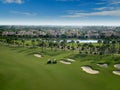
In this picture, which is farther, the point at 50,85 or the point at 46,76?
the point at 46,76

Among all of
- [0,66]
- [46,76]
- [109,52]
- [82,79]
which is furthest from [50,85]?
[109,52]

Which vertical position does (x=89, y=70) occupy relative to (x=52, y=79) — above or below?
below

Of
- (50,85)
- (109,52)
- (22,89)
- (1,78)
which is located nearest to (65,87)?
(50,85)

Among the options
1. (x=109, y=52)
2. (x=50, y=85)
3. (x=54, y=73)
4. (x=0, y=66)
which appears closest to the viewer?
(x=50, y=85)

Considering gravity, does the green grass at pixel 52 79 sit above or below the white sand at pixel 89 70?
above

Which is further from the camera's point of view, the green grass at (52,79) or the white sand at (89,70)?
the white sand at (89,70)

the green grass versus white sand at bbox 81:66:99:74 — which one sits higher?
the green grass

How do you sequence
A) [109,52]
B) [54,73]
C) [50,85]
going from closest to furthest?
[50,85] → [54,73] → [109,52]

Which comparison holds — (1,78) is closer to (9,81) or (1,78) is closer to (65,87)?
(9,81)

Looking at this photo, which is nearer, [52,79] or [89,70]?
[52,79]

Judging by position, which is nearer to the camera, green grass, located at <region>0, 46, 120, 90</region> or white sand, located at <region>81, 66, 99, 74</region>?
green grass, located at <region>0, 46, 120, 90</region>
